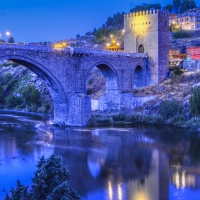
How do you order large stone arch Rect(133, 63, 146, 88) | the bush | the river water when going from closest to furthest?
the bush, the river water, large stone arch Rect(133, 63, 146, 88)

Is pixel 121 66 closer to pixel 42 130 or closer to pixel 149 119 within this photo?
pixel 149 119

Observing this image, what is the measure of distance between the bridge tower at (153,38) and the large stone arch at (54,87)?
1196 centimetres

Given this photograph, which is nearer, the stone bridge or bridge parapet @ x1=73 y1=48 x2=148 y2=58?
the stone bridge

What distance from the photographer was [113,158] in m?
18.0

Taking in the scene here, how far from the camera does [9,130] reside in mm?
25375

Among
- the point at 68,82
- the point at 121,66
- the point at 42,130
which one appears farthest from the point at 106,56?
the point at 42,130

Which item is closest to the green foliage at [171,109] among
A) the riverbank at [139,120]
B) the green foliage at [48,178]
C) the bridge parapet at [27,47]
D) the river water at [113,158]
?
the riverbank at [139,120]

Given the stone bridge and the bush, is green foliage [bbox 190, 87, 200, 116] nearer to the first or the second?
the stone bridge

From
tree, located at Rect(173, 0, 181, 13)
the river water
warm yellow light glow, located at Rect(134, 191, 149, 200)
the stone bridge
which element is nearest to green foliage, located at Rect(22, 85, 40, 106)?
Result: the stone bridge

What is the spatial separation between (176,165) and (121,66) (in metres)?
17.1

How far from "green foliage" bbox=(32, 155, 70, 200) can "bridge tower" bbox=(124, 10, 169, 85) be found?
25.9 m

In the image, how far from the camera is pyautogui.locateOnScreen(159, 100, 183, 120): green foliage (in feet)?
88.0

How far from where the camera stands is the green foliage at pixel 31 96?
39.9 metres

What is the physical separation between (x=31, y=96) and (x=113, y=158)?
79.2ft
